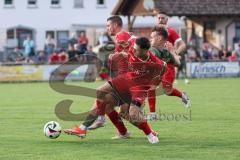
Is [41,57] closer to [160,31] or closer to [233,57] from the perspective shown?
[233,57]

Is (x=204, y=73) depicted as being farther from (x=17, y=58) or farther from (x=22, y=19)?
(x=22, y=19)

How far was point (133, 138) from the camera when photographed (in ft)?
43.0

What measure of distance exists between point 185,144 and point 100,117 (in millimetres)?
1611

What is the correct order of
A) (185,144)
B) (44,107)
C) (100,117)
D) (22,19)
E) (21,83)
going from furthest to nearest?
(22,19)
(21,83)
(44,107)
(100,117)
(185,144)

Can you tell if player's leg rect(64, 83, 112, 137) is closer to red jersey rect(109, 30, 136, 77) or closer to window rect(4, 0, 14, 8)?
red jersey rect(109, 30, 136, 77)

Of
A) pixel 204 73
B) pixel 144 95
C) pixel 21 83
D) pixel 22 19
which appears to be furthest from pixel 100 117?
pixel 22 19

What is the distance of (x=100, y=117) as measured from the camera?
42.5ft

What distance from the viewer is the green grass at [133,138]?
11.0m

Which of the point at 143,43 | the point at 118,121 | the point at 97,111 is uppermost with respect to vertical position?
the point at 143,43

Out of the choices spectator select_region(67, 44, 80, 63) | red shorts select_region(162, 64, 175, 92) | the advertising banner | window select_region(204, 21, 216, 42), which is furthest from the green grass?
window select_region(204, 21, 216, 42)

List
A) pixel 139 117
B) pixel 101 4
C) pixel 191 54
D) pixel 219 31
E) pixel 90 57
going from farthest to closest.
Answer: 1. pixel 101 4
2. pixel 219 31
3. pixel 191 54
4. pixel 90 57
5. pixel 139 117

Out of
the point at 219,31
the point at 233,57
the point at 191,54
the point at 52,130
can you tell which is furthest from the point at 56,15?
the point at 52,130

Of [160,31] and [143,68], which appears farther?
[160,31]

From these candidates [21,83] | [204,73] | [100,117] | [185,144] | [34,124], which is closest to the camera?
[185,144]
